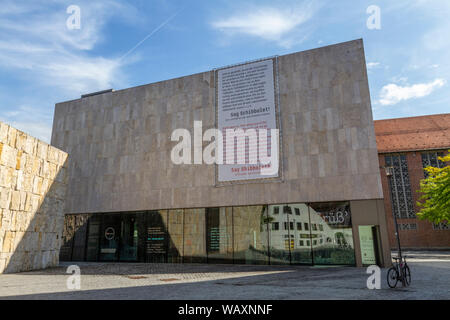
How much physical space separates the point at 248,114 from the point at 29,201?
1595 cm

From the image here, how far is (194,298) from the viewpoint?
919 cm

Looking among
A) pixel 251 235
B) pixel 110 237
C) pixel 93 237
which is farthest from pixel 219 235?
pixel 93 237

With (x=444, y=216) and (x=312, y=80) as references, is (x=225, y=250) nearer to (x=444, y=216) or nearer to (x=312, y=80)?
(x=312, y=80)

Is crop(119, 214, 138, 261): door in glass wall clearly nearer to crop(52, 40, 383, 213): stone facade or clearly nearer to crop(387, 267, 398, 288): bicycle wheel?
crop(52, 40, 383, 213): stone facade

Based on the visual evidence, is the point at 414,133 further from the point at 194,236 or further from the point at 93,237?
the point at 93,237

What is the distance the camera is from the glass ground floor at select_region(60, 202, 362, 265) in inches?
842

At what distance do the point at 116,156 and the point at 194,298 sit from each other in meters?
21.7

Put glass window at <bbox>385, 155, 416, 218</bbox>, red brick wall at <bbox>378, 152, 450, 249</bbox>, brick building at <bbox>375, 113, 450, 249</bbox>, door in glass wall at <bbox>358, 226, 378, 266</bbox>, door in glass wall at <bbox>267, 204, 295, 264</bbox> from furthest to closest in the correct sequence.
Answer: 1. glass window at <bbox>385, 155, 416, 218</bbox>
2. brick building at <bbox>375, 113, 450, 249</bbox>
3. red brick wall at <bbox>378, 152, 450, 249</bbox>
4. door in glass wall at <bbox>267, 204, 295, 264</bbox>
5. door in glass wall at <bbox>358, 226, 378, 266</bbox>

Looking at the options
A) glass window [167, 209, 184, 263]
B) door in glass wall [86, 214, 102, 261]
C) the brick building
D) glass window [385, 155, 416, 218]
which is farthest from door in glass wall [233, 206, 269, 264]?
glass window [385, 155, 416, 218]

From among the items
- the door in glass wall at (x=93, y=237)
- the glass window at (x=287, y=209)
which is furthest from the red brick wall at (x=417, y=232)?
the door in glass wall at (x=93, y=237)

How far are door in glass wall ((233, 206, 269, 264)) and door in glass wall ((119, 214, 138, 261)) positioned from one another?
28.8 ft

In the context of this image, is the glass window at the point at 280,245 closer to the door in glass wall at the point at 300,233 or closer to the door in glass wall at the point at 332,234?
the door in glass wall at the point at 300,233

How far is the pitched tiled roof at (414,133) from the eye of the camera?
5719 centimetres
